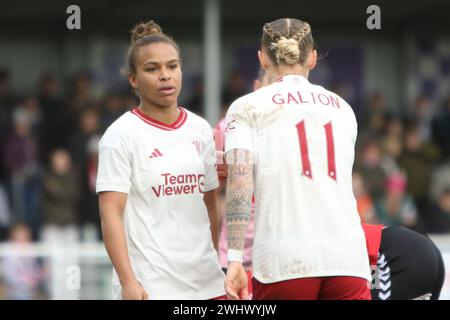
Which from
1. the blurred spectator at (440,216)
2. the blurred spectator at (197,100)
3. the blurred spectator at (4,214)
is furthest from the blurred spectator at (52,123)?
the blurred spectator at (440,216)

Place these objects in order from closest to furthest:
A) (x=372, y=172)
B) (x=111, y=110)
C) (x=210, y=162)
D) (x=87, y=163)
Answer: (x=210, y=162) → (x=87, y=163) → (x=372, y=172) → (x=111, y=110)

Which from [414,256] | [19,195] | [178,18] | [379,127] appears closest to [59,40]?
[178,18]

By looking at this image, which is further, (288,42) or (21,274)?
(21,274)

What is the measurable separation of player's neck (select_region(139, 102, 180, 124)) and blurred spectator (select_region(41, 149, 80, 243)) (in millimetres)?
8836

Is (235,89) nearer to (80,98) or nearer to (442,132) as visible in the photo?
(80,98)

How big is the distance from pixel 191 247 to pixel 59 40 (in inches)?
551

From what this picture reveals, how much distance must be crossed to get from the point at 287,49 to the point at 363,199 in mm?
9751

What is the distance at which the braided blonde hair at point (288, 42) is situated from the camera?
5168 millimetres

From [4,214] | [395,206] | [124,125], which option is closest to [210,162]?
[124,125]

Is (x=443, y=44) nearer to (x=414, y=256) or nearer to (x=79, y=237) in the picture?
(x=79, y=237)

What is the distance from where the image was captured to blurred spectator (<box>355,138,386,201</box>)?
49.2ft

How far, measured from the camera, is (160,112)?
5.58 metres

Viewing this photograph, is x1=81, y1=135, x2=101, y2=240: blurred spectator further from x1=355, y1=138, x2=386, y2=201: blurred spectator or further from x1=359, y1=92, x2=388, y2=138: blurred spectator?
x1=359, y1=92, x2=388, y2=138: blurred spectator

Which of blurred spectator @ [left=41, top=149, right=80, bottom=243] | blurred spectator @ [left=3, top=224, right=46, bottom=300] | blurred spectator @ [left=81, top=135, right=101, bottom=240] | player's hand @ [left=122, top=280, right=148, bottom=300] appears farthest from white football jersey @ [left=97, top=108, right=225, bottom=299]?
blurred spectator @ [left=41, top=149, right=80, bottom=243]
